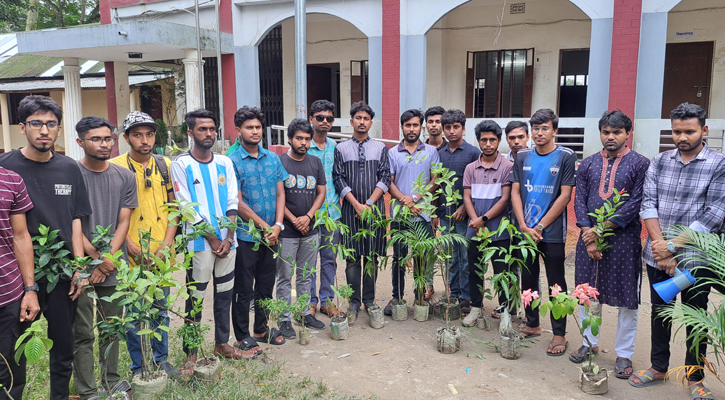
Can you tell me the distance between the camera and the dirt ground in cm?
335

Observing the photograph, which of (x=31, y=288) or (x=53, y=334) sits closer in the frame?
(x=31, y=288)

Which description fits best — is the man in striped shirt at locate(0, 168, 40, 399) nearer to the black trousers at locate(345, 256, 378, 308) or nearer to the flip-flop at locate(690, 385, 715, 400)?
the black trousers at locate(345, 256, 378, 308)

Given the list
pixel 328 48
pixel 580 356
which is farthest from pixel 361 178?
pixel 328 48

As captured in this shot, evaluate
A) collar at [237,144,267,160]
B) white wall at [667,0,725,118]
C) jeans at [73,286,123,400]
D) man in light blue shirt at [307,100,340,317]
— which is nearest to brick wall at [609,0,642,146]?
white wall at [667,0,725,118]

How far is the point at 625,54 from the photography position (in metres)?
8.10

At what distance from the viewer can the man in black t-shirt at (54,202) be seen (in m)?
2.70

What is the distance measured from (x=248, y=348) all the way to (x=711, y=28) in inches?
416

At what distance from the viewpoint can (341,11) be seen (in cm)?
1029

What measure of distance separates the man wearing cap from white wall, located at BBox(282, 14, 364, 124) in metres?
9.66

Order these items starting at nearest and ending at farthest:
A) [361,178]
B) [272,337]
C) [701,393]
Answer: [701,393] → [272,337] → [361,178]

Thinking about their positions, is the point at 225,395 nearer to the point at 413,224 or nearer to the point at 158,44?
the point at 413,224

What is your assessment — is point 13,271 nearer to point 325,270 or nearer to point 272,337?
point 272,337

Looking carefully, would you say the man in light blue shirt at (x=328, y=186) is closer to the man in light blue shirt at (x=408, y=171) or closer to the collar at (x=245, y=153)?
the man in light blue shirt at (x=408, y=171)

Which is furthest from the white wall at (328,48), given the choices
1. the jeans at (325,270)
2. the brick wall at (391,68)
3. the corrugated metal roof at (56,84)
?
the jeans at (325,270)
